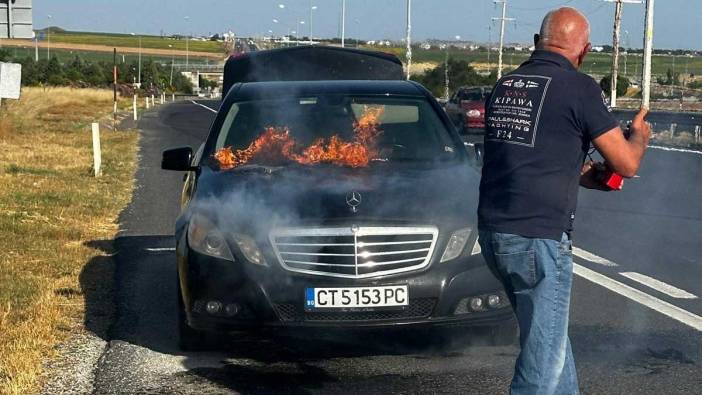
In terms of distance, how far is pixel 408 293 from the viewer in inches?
231

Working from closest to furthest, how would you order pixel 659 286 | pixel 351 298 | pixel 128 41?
1. pixel 351 298
2. pixel 659 286
3. pixel 128 41

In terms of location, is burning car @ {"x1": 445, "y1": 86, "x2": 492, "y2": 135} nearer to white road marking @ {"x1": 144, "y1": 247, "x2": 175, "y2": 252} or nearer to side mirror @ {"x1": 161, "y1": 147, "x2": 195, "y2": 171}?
white road marking @ {"x1": 144, "y1": 247, "x2": 175, "y2": 252}

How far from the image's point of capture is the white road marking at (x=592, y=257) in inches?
377

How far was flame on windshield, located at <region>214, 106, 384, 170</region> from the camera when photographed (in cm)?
714

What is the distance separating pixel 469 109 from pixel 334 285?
28450 mm

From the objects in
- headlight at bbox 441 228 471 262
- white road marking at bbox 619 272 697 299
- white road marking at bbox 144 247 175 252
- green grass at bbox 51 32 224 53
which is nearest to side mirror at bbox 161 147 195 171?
headlight at bbox 441 228 471 262

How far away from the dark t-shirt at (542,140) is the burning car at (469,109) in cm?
2913

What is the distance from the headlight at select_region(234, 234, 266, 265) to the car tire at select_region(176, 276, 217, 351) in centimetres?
54

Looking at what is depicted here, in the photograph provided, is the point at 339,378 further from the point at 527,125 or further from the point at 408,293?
the point at 527,125

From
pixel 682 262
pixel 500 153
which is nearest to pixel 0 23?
Result: pixel 682 262

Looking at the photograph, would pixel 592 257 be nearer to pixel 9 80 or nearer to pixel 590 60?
pixel 9 80

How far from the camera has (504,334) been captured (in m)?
6.37

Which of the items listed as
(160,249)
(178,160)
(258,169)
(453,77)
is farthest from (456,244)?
(453,77)

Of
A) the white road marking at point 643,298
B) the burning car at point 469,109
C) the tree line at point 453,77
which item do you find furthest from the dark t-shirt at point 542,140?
the tree line at point 453,77
